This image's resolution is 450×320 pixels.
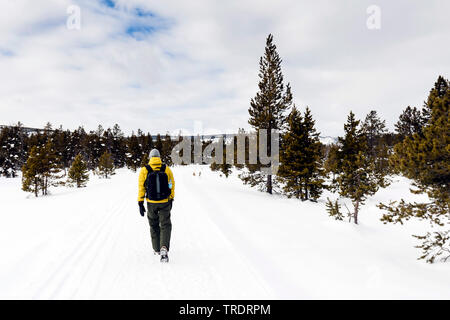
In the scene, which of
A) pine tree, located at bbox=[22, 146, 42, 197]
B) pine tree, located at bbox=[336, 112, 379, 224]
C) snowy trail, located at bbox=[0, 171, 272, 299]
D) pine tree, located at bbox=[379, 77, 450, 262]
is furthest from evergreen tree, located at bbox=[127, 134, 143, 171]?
pine tree, located at bbox=[379, 77, 450, 262]

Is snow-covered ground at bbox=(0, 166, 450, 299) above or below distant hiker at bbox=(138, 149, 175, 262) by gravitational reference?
below

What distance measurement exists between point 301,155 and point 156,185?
15981 mm

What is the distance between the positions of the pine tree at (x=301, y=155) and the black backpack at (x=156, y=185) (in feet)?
50.8

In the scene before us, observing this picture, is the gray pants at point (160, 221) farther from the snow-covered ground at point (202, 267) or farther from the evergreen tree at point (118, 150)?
the evergreen tree at point (118, 150)

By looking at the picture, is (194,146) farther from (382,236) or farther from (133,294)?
(133,294)

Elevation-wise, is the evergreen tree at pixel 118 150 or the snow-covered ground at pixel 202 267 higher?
the evergreen tree at pixel 118 150

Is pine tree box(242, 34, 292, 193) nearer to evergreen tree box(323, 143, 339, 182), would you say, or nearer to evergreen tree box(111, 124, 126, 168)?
evergreen tree box(323, 143, 339, 182)

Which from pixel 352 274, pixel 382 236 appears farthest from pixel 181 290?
pixel 382 236

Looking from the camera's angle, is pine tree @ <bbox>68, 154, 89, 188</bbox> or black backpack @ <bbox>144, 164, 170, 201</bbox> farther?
pine tree @ <bbox>68, 154, 89, 188</bbox>

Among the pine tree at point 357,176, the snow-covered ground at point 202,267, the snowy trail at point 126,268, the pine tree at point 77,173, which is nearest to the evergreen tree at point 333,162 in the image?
the pine tree at point 357,176

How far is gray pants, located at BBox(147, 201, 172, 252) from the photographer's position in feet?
16.8

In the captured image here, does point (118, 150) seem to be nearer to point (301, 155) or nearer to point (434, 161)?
point (301, 155)

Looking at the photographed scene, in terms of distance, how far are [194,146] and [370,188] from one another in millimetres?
77808

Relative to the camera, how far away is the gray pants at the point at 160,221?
5.11m
